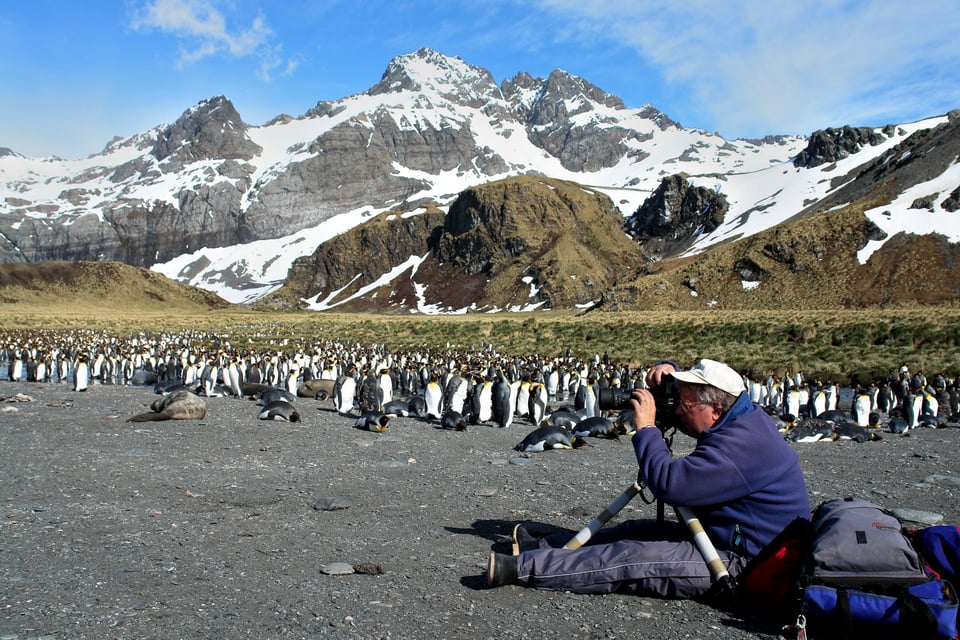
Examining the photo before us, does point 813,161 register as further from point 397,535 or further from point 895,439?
point 397,535

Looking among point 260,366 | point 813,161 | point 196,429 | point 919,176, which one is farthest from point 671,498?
point 813,161

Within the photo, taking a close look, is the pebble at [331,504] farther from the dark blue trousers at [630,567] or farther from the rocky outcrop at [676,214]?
the rocky outcrop at [676,214]

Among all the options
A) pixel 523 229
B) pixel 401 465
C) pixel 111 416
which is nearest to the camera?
pixel 401 465

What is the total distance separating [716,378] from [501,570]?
168 cm

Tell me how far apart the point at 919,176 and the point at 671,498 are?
80218 millimetres

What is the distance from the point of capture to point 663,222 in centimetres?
12212

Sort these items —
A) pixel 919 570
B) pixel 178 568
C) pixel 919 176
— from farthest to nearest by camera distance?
pixel 919 176 < pixel 178 568 < pixel 919 570

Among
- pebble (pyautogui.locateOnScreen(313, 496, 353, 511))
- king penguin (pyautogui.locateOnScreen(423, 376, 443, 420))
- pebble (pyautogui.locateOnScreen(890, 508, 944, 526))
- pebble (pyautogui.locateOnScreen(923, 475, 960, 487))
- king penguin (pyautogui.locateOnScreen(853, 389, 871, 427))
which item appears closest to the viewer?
pebble (pyautogui.locateOnScreen(890, 508, 944, 526))

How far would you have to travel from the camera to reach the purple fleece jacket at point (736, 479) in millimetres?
3709

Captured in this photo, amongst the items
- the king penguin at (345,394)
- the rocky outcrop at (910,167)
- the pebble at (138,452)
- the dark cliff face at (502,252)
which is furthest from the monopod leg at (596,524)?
the dark cliff face at (502,252)

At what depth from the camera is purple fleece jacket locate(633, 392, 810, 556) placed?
3709 millimetres

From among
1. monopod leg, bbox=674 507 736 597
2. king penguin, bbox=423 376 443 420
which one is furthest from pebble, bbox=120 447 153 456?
monopod leg, bbox=674 507 736 597

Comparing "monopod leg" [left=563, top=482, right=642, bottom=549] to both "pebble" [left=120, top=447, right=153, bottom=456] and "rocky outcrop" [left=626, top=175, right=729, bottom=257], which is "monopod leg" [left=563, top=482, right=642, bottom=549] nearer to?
"pebble" [left=120, top=447, right=153, bottom=456]

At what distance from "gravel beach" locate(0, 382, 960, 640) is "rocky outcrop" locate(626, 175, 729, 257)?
113m
